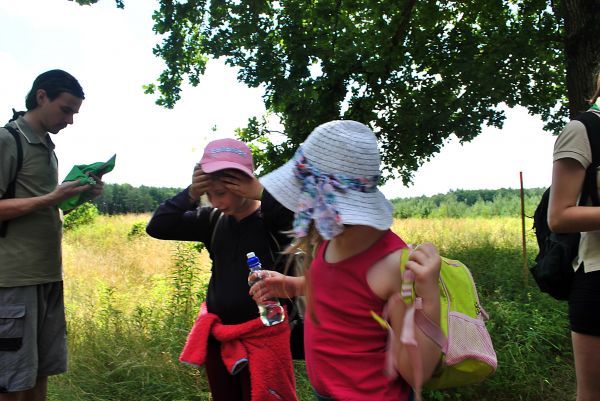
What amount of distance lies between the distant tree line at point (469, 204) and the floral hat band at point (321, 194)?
17972mm

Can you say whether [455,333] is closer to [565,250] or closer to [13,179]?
[565,250]

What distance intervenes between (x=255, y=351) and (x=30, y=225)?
1497 millimetres

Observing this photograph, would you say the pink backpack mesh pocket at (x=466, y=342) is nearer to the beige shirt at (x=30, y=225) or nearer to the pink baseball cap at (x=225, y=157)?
the pink baseball cap at (x=225, y=157)

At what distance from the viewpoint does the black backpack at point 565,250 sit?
1838 millimetres

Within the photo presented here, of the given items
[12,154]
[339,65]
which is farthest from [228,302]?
[339,65]

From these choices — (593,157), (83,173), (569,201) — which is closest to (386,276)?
(569,201)

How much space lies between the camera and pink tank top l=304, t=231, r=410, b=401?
143cm

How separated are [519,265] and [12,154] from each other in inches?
266

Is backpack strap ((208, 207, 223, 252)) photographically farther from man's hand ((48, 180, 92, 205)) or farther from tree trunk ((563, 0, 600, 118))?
tree trunk ((563, 0, 600, 118))

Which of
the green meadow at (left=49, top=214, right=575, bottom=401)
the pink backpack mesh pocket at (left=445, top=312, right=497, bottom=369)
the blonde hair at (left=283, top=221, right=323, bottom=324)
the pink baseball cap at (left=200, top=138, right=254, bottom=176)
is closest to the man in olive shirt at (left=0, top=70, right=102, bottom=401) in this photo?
the pink baseball cap at (left=200, top=138, right=254, bottom=176)

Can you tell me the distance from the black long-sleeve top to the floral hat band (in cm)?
58

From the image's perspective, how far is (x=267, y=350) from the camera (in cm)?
210

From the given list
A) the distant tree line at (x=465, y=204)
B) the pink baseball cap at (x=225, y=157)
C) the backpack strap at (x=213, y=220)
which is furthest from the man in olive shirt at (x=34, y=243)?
the distant tree line at (x=465, y=204)

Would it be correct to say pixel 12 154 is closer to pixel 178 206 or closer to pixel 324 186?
pixel 178 206
